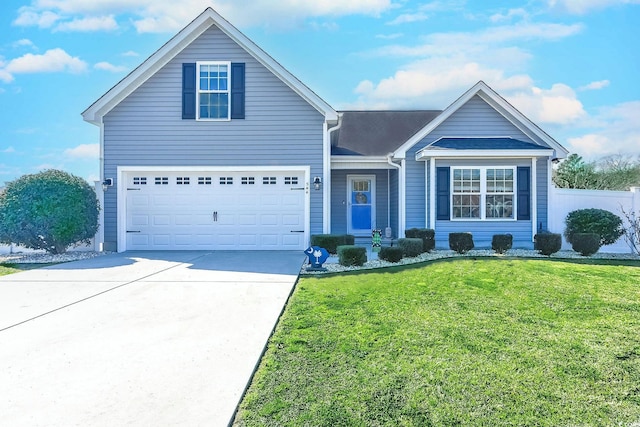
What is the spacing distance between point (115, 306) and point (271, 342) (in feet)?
9.53

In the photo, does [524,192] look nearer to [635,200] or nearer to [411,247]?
[635,200]

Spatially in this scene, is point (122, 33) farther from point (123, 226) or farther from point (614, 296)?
point (614, 296)

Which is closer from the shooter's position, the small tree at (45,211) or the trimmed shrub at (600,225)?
the small tree at (45,211)

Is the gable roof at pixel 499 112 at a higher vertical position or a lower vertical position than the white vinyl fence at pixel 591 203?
higher

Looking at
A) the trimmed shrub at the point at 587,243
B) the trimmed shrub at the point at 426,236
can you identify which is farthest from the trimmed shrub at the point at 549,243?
the trimmed shrub at the point at 426,236

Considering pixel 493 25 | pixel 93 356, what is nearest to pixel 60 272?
pixel 93 356

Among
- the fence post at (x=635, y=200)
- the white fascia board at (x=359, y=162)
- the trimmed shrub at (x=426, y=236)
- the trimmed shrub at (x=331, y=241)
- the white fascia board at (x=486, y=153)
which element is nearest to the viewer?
the trimmed shrub at (x=331, y=241)

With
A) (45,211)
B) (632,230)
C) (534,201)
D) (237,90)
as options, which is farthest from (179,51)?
(632,230)

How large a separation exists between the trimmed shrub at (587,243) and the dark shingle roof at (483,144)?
111 inches

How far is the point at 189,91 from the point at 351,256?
7389 mm

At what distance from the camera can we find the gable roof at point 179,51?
1264 cm

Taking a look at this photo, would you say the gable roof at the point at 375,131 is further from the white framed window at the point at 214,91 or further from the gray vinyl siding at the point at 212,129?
the white framed window at the point at 214,91

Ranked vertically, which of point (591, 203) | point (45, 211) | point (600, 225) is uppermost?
point (591, 203)

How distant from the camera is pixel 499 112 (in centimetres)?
1350
